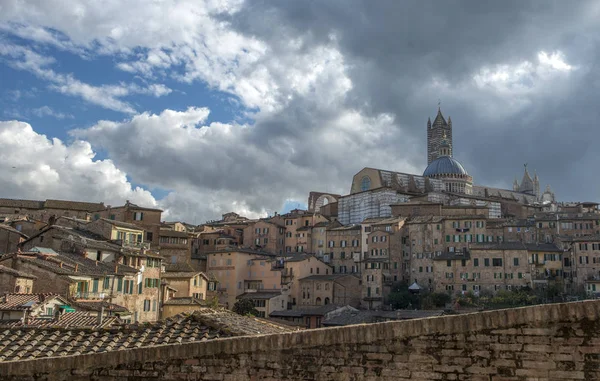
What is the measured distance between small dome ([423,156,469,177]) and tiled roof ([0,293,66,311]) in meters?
100

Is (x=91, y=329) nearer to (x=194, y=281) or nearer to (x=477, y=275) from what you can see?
(x=194, y=281)

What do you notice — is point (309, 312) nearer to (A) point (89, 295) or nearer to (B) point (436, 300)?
(B) point (436, 300)

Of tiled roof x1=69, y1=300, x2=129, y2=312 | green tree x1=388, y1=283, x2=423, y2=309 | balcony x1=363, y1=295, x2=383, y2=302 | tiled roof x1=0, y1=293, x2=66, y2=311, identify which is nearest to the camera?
tiled roof x1=0, y1=293, x2=66, y2=311

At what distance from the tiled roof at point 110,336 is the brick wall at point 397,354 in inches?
64.1

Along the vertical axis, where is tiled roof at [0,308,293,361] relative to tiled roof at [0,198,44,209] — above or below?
below

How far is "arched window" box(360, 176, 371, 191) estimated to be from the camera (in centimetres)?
10950

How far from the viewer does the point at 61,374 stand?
995cm

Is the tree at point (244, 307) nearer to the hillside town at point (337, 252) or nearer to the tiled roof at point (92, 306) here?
the hillside town at point (337, 252)

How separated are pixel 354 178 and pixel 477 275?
4282cm

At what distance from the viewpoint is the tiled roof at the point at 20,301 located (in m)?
27.0

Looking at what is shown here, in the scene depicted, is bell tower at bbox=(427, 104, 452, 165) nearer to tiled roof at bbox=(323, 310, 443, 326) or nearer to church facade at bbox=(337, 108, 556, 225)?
church facade at bbox=(337, 108, 556, 225)

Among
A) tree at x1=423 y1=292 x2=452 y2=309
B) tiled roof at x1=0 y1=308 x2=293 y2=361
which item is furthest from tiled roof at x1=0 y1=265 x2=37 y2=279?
tree at x1=423 y1=292 x2=452 y2=309

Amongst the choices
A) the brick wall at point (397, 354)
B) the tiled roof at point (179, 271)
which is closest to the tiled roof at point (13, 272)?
the tiled roof at point (179, 271)

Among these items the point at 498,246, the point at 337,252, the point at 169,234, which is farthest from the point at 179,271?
the point at 498,246
